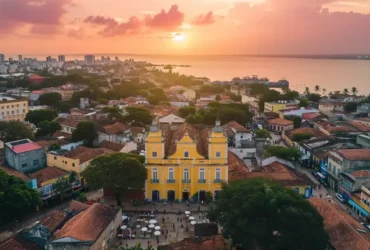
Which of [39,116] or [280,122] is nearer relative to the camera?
[39,116]

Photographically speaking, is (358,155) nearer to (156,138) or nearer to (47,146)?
(156,138)

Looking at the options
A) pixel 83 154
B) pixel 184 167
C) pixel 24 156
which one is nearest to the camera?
pixel 184 167

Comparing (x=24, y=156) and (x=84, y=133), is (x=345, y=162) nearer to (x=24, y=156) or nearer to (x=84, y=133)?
(x=84, y=133)

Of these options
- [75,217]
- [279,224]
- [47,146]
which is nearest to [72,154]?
[47,146]

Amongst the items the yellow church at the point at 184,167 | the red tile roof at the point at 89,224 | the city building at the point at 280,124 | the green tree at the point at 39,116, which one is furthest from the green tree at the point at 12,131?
the city building at the point at 280,124

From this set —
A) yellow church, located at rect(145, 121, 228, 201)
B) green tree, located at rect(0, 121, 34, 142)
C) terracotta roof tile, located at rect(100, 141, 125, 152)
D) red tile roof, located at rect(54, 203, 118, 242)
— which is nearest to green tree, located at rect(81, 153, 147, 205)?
yellow church, located at rect(145, 121, 228, 201)

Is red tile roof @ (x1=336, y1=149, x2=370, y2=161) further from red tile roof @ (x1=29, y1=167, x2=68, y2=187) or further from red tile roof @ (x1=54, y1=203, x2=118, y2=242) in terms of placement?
red tile roof @ (x1=29, y1=167, x2=68, y2=187)

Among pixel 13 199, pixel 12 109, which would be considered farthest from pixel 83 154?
pixel 12 109
